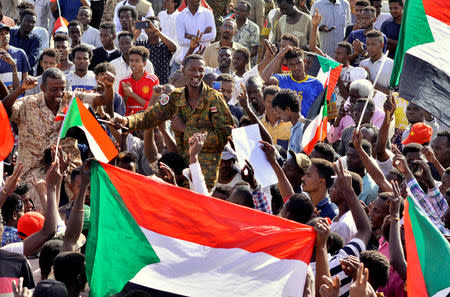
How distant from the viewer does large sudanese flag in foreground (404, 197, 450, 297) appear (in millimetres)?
5402

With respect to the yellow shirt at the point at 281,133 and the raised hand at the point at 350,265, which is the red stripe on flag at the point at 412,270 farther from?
the yellow shirt at the point at 281,133

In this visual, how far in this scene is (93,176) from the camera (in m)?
6.01

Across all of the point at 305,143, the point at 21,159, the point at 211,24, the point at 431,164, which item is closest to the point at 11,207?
the point at 21,159

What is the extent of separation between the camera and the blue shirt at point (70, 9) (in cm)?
1536

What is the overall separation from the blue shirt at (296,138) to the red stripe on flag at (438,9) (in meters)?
2.62

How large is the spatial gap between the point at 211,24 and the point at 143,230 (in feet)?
27.0

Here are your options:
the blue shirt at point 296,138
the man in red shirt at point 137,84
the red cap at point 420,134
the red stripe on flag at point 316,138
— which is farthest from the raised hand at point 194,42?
the red cap at point 420,134

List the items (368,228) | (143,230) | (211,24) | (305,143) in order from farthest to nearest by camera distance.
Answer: (211,24)
(305,143)
(368,228)
(143,230)

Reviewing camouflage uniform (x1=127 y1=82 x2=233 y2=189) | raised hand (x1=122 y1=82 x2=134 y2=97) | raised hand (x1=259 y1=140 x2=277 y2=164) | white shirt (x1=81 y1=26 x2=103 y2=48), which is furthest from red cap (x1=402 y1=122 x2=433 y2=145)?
white shirt (x1=81 y1=26 x2=103 y2=48)

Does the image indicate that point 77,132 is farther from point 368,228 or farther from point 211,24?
point 211,24

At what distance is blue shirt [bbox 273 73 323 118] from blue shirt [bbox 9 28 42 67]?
433cm

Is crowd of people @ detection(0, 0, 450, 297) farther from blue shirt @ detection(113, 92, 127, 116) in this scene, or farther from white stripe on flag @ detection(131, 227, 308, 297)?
white stripe on flag @ detection(131, 227, 308, 297)

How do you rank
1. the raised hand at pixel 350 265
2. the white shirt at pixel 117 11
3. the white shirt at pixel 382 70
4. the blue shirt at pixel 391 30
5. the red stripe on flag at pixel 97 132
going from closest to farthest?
the raised hand at pixel 350 265, the red stripe on flag at pixel 97 132, the white shirt at pixel 382 70, the blue shirt at pixel 391 30, the white shirt at pixel 117 11

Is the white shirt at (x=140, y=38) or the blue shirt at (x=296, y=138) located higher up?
the blue shirt at (x=296, y=138)
